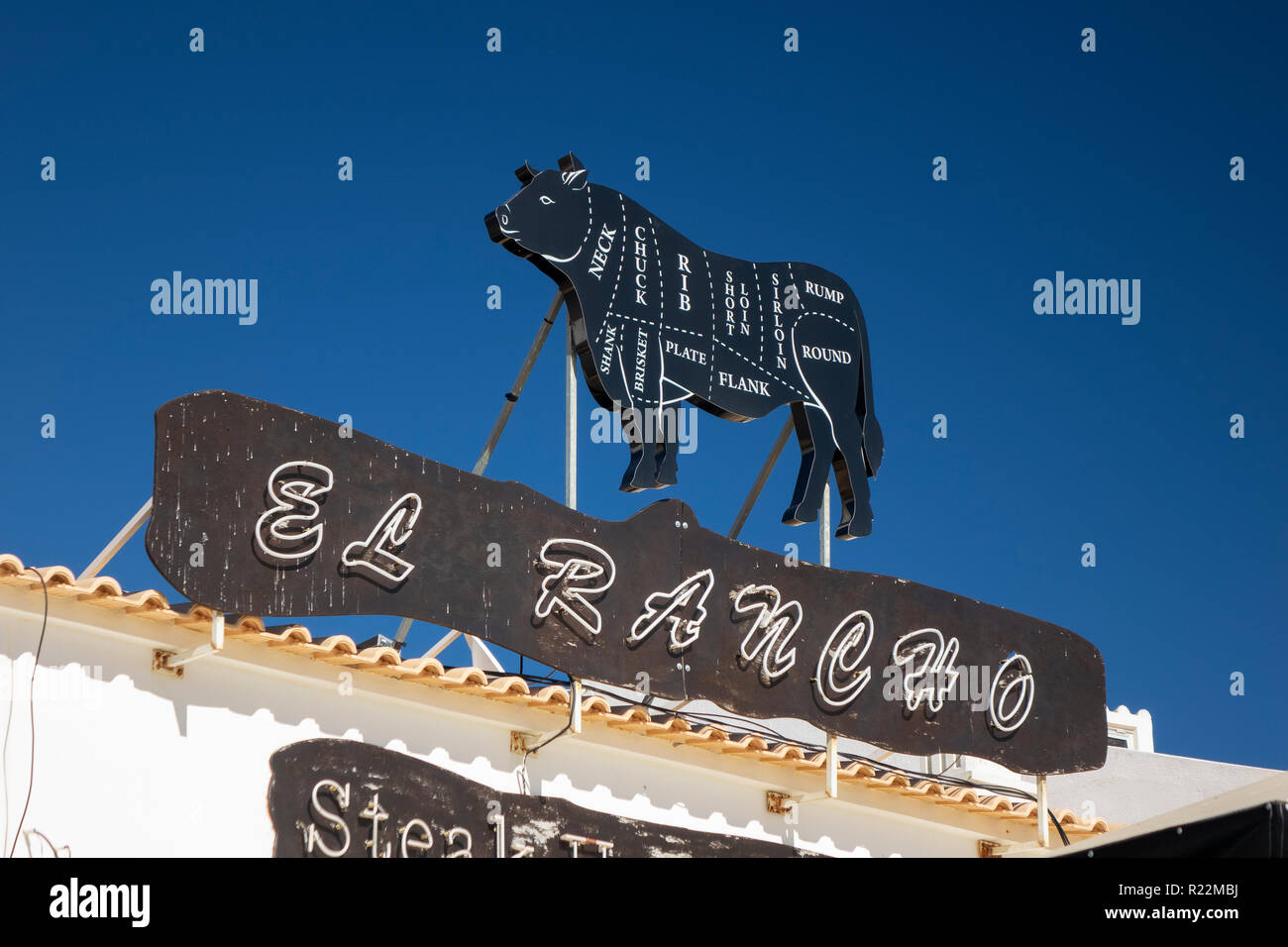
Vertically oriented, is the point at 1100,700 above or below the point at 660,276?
below

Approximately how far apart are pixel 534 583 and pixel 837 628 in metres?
2.96

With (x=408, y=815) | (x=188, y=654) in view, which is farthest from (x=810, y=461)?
(x=188, y=654)

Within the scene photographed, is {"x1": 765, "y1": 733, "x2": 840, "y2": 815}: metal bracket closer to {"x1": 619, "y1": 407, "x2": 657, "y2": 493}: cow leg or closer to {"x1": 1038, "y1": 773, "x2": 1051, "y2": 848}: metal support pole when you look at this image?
{"x1": 1038, "y1": 773, "x2": 1051, "y2": 848}: metal support pole

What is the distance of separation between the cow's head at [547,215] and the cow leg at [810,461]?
2751mm

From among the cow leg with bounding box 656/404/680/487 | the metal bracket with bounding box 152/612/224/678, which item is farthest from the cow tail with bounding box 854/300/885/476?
the metal bracket with bounding box 152/612/224/678

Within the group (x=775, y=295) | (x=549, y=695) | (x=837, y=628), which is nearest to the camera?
(x=549, y=695)

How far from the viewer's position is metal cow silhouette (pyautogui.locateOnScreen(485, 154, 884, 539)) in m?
13.8

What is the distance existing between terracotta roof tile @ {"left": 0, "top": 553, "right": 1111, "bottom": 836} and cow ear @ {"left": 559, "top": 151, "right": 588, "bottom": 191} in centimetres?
437

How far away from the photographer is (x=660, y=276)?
47.2ft

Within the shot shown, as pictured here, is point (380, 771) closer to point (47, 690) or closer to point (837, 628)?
point (47, 690)

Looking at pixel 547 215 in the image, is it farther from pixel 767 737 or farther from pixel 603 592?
pixel 767 737

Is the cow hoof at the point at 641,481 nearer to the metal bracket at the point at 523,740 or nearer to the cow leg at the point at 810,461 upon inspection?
the cow leg at the point at 810,461

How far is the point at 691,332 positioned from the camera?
14.5 metres
